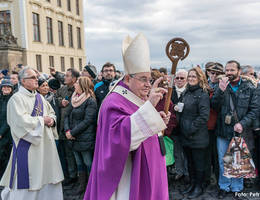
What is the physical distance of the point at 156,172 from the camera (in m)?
2.18

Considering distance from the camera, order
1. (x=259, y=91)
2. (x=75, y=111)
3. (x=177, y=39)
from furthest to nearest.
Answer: (x=75, y=111) → (x=259, y=91) → (x=177, y=39)

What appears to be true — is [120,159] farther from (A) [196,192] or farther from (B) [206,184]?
(B) [206,184]

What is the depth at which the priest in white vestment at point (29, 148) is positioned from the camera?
3.49 metres

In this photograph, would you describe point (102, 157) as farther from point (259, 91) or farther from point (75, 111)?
point (259, 91)

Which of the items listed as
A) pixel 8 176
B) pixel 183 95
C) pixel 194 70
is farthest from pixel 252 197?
pixel 8 176

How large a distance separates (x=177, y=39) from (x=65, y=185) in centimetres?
397

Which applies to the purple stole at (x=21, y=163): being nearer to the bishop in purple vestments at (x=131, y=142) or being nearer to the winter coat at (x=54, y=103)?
the winter coat at (x=54, y=103)

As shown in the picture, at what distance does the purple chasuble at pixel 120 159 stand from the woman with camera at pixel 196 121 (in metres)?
2.03

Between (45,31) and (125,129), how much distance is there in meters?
25.5

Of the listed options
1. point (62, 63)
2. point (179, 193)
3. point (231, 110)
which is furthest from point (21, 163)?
point (62, 63)

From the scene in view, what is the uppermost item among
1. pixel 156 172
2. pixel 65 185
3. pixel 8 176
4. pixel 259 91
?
pixel 259 91

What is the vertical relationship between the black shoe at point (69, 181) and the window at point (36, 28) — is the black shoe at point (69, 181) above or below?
below

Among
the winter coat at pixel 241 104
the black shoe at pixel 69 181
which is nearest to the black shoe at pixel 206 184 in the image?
the winter coat at pixel 241 104

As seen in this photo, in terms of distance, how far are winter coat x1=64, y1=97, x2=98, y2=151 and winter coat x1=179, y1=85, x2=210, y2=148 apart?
5.07 feet
